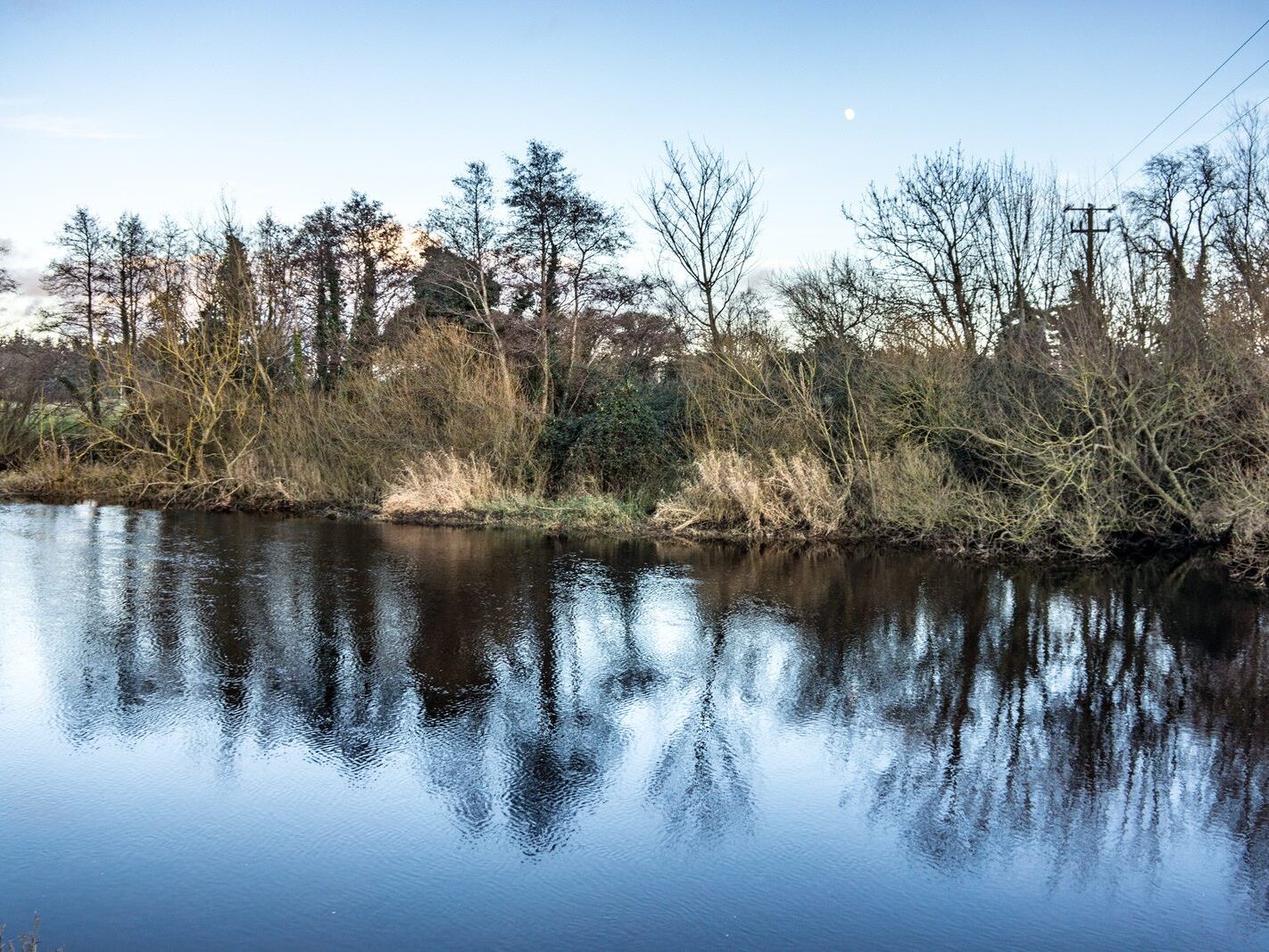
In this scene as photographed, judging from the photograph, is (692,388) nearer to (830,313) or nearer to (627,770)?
(830,313)

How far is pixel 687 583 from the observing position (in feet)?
46.9

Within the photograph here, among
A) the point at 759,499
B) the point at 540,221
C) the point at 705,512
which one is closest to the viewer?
the point at 759,499

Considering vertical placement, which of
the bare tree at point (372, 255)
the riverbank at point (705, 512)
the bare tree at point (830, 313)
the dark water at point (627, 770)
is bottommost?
the dark water at point (627, 770)

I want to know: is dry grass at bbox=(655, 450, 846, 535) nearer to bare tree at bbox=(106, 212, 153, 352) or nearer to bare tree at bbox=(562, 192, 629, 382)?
bare tree at bbox=(562, 192, 629, 382)

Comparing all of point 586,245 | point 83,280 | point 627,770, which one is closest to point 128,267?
point 83,280

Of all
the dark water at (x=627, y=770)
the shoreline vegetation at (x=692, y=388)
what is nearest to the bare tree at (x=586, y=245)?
the shoreline vegetation at (x=692, y=388)

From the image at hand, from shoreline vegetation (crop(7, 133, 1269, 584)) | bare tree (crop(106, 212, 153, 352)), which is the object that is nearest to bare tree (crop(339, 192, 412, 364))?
shoreline vegetation (crop(7, 133, 1269, 584))

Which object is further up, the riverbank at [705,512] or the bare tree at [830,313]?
the bare tree at [830,313]

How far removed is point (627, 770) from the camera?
679 centimetres

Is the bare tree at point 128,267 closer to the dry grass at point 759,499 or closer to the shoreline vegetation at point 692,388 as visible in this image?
the shoreline vegetation at point 692,388

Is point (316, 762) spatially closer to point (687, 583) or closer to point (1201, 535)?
point (687, 583)

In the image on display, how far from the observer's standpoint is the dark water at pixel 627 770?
16.3 feet

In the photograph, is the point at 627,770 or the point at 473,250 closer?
the point at 627,770

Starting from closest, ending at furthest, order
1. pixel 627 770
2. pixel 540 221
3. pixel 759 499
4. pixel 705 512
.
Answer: pixel 627 770 → pixel 759 499 → pixel 705 512 → pixel 540 221
